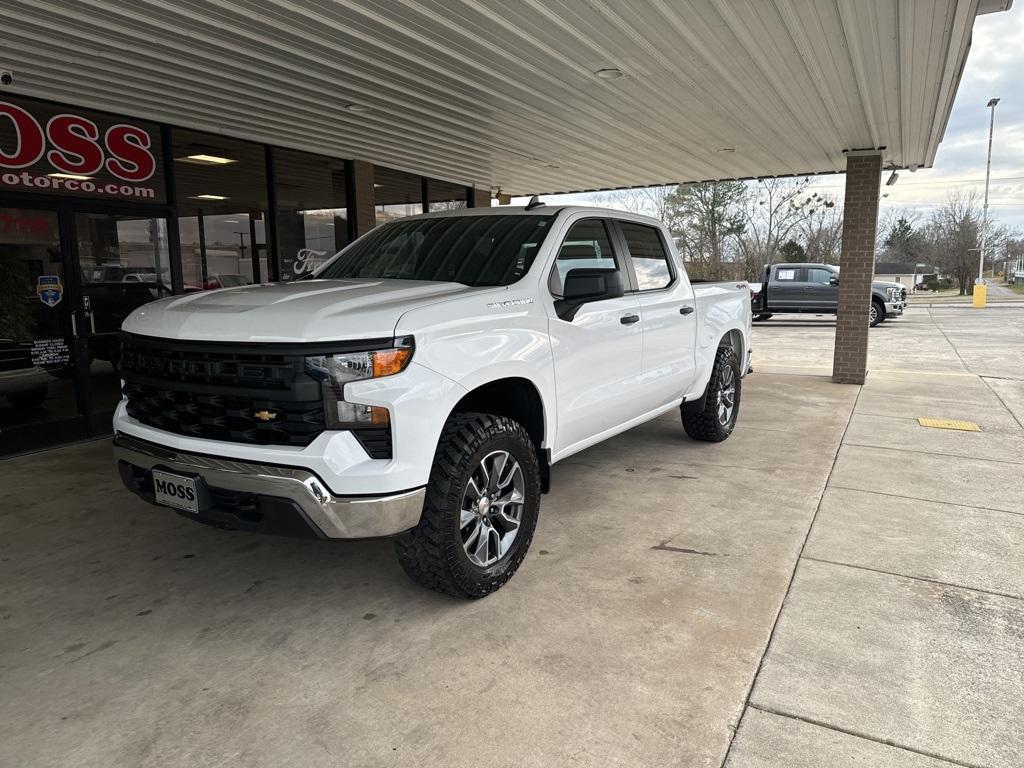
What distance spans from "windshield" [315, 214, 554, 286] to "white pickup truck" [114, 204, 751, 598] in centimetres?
2

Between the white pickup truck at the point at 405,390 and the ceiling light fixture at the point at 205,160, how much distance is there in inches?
174

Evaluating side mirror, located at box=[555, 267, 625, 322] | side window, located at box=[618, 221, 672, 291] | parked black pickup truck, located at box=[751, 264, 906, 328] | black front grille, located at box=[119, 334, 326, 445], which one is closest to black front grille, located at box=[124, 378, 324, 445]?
black front grille, located at box=[119, 334, 326, 445]

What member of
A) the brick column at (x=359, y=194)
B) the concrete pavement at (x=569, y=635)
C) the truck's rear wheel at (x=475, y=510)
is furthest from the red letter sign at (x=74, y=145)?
the truck's rear wheel at (x=475, y=510)

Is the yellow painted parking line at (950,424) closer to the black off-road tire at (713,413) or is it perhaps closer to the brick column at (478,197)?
the black off-road tire at (713,413)

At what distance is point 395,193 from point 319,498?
29.8 ft

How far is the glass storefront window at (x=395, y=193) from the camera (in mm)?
10555

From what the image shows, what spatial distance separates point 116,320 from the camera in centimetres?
709

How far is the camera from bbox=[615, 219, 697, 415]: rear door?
4.82 m

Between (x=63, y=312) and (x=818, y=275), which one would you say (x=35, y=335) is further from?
(x=818, y=275)

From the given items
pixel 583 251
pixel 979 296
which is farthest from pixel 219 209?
pixel 979 296

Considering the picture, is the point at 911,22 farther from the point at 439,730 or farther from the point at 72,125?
the point at 72,125

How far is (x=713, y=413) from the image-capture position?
241 inches

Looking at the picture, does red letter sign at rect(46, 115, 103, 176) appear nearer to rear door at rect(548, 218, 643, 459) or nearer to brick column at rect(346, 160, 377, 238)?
brick column at rect(346, 160, 377, 238)

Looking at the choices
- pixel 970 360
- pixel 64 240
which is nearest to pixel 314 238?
pixel 64 240
